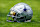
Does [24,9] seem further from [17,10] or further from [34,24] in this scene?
[34,24]

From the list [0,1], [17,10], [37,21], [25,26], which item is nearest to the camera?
[25,26]

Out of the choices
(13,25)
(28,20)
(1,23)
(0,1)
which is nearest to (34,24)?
(28,20)

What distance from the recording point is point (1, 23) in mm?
7062

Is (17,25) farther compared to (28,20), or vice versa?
(28,20)

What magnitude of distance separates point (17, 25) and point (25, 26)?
0.32m

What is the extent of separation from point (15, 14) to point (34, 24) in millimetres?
836

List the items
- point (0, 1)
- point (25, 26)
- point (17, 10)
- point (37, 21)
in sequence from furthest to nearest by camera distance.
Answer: point (0, 1)
point (37, 21)
point (17, 10)
point (25, 26)

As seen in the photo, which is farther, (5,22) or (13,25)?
(5,22)

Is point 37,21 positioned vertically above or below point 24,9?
below

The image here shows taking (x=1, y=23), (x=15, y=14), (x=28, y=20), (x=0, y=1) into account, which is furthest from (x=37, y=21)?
(x=0, y=1)

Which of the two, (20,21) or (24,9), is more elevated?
(24,9)

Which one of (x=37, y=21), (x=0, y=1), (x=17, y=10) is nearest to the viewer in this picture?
(x=17, y=10)

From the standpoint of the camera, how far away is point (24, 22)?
7.05m

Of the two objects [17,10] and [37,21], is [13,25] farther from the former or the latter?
[37,21]
